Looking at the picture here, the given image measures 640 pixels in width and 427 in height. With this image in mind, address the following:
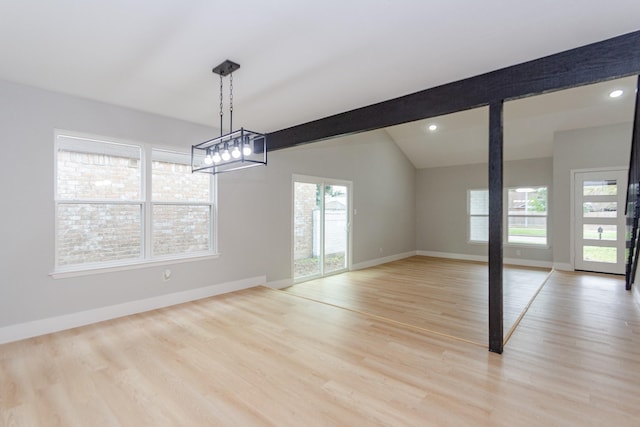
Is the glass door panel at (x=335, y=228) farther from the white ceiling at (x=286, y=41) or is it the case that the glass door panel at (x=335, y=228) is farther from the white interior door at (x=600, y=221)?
the white interior door at (x=600, y=221)

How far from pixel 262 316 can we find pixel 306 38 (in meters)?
2.99

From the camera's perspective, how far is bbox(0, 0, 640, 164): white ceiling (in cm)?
194

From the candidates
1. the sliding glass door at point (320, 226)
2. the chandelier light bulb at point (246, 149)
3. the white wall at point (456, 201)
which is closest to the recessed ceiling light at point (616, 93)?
the white wall at point (456, 201)

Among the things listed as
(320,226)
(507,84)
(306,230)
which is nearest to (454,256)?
(320,226)

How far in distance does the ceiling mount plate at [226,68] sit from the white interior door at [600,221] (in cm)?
737

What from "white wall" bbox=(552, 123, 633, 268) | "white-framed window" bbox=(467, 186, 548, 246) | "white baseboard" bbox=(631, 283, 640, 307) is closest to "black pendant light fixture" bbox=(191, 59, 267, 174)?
"white baseboard" bbox=(631, 283, 640, 307)

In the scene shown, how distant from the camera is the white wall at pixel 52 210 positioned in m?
3.10

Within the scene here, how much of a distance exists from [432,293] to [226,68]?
14.3 ft

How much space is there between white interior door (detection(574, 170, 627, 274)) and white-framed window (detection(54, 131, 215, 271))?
24.5 feet

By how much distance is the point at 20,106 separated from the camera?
3.14m

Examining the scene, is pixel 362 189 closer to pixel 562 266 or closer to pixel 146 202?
pixel 562 266

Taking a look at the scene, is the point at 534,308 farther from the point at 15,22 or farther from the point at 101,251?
the point at 15,22

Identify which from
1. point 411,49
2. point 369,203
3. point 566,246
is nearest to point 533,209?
point 566,246

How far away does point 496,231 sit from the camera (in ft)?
9.12
